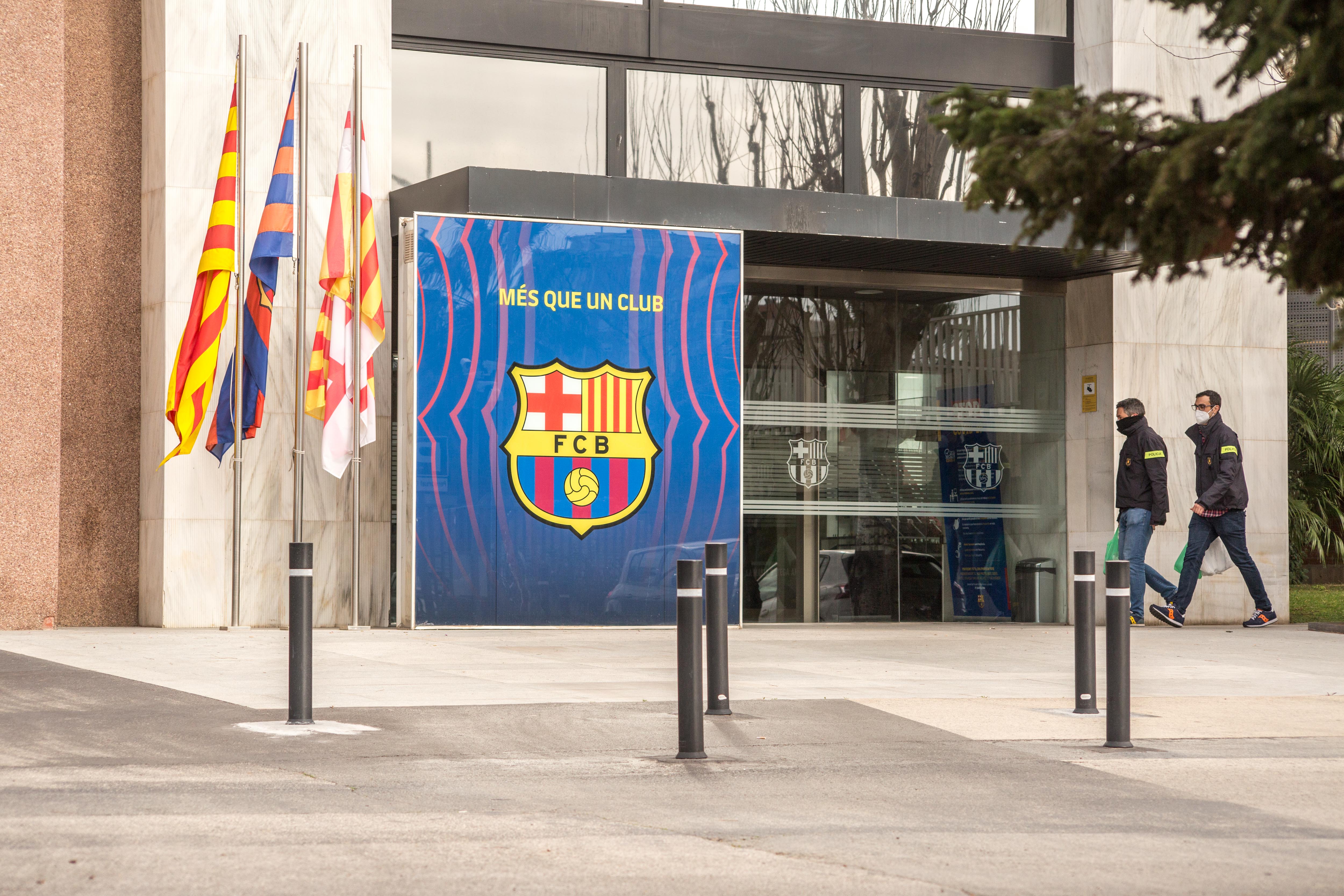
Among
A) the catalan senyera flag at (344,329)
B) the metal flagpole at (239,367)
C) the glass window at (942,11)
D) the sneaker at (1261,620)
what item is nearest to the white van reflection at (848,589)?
the sneaker at (1261,620)

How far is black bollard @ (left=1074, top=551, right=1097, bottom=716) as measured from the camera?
710 centimetres

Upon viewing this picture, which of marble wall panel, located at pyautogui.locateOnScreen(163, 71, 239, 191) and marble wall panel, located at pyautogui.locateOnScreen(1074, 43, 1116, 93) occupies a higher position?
marble wall panel, located at pyautogui.locateOnScreen(1074, 43, 1116, 93)

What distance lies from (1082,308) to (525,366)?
19.6ft

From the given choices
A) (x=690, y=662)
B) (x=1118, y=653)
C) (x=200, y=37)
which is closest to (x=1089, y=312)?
(x=200, y=37)

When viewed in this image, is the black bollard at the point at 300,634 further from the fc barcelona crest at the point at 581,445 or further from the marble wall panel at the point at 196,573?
the marble wall panel at the point at 196,573

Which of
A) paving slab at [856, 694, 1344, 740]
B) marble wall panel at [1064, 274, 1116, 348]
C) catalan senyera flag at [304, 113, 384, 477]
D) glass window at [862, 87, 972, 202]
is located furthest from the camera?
marble wall panel at [1064, 274, 1116, 348]

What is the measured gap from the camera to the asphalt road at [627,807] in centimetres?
416

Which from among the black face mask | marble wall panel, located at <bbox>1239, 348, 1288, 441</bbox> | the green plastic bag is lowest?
the green plastic bag

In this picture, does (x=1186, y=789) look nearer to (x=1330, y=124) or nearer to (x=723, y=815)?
(x=723, y=815)

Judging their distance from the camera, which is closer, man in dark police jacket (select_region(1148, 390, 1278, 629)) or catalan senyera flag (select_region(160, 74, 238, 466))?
catalan senyera flag (select_region(160, 74, 238, 466))

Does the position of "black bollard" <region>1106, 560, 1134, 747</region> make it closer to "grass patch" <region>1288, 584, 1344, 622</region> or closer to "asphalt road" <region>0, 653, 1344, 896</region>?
"asphalt road" <region>0, 653, 1344, 896</region>

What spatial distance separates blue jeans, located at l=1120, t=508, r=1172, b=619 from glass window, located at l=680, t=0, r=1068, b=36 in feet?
16.4

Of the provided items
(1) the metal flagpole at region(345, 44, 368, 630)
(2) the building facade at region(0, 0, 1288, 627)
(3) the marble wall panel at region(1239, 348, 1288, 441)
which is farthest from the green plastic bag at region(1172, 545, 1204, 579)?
(1) the metal flagpole at region(345, 44, 368, 630)

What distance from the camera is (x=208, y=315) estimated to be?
40.3 ft
